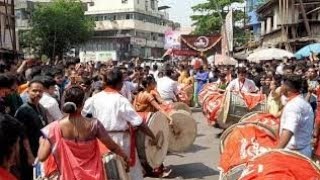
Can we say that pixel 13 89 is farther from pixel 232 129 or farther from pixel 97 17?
pixel 97 17

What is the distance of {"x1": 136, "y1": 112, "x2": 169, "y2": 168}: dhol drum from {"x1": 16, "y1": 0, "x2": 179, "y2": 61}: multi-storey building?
207ft

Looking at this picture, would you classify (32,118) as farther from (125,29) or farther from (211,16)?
(125,29)

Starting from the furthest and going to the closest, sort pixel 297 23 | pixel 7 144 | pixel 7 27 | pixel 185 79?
pixel 297 23
pixel 7 27
pixel 185 79
pixel 7 144

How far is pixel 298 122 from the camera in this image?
5.59 m

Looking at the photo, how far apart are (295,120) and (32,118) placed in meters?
2.69

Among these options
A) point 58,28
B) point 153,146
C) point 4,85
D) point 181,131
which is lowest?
point 181,131

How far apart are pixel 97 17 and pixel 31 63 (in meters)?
75.6

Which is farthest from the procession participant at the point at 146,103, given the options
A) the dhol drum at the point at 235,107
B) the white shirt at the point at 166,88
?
the white shirt at the point at 166,88

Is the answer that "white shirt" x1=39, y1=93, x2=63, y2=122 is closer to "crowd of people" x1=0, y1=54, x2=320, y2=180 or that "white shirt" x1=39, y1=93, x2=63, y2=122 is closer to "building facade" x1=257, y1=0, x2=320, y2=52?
"crowd of people" x1=0, y1=54, x2=320, y2=180

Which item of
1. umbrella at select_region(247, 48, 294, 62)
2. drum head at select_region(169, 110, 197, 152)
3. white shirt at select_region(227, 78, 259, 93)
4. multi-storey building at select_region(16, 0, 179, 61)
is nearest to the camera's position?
drum head at select_region(169, 110, 197, 152)

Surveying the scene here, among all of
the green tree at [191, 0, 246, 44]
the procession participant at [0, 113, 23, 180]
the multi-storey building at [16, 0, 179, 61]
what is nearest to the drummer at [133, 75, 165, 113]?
the procession participant at [0, 113, 23, 180]

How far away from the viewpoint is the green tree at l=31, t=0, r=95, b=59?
180 feet

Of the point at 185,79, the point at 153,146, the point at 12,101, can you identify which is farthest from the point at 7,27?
the point at 12,101

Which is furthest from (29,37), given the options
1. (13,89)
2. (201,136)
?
(13,89)
